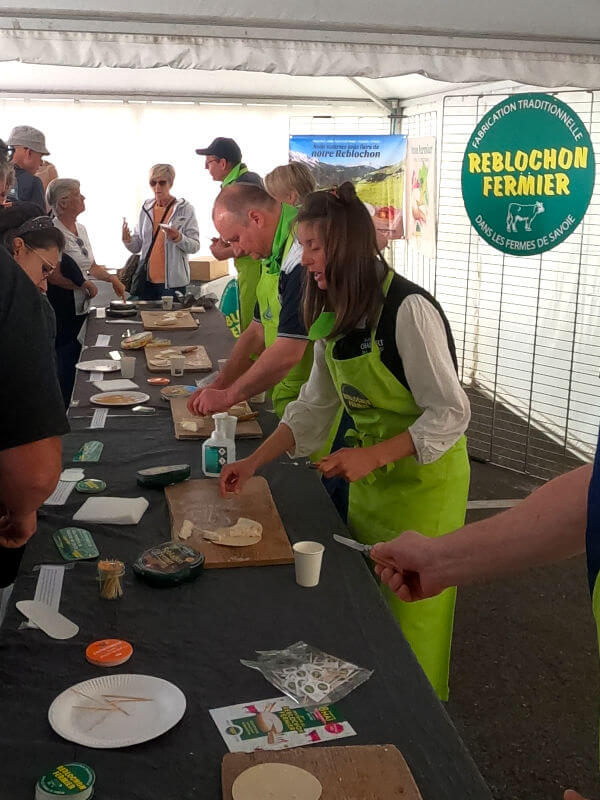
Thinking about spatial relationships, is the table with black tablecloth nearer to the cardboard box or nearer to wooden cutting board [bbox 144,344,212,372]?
wooden cutting board [bbox 144,344,212,372]

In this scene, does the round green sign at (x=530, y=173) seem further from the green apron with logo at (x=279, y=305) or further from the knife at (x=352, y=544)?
the knife at (x=352, y=544)

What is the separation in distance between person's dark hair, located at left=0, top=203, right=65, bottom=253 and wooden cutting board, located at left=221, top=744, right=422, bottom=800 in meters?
2.77

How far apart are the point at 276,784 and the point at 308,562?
2.25ft

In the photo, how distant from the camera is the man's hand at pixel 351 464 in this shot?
2.20 meters

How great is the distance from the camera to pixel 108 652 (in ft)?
5.14

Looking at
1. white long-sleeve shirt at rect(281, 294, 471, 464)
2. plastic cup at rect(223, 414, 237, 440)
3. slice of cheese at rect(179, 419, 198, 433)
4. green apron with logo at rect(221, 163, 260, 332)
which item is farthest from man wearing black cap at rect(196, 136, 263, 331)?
white long-sleeve shirt at rect(281, 294, 471, 464)

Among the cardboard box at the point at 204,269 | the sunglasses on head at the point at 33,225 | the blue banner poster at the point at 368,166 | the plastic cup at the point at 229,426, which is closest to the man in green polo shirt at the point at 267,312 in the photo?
the plastic cup at the point at 229,426

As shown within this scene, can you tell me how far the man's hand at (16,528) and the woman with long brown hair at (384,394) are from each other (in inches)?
21.2

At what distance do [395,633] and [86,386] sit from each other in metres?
2.34

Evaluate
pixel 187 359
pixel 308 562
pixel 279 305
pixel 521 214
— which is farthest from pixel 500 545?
pixel 521 214

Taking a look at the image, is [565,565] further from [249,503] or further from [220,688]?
[220,688]

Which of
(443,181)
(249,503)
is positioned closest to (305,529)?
(249,503)

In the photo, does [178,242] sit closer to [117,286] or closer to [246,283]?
[117,286]

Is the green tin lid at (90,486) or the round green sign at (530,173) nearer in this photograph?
the green tin lid at (90,486)
